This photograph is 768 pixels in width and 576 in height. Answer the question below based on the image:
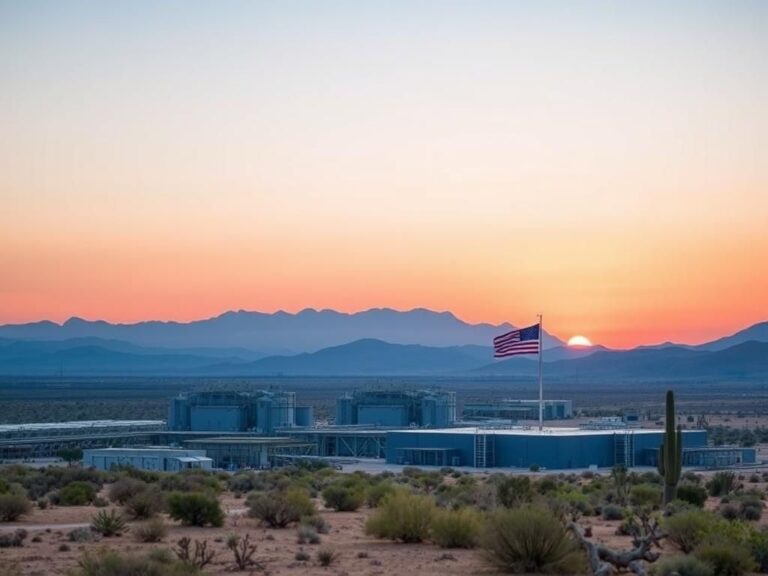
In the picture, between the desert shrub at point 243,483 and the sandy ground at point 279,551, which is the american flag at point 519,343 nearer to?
the desert shrub at point 243,483

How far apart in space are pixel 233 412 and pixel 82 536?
67.8 metres

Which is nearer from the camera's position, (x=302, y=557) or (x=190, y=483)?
(x=302, y=557)

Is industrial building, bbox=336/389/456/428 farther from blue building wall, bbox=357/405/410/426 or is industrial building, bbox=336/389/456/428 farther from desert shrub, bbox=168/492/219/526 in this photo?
desert shrub, bbox=168/492/219/526

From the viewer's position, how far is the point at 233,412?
104 m

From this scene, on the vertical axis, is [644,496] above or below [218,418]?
below

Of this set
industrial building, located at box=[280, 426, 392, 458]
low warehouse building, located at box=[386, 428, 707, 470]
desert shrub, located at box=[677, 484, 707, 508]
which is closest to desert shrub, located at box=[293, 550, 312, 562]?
desert shrub, located at box=[677, 484, 707, 508]

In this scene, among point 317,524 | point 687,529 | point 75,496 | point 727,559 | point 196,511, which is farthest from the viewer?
point 75,496

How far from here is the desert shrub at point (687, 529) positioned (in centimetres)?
3447

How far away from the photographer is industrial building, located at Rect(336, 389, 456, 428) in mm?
107250

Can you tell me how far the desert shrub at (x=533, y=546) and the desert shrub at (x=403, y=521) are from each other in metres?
5.90

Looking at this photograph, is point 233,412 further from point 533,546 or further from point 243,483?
point 533,546

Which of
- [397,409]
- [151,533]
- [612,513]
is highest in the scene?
[397,409]

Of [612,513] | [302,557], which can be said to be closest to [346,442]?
[612,513]

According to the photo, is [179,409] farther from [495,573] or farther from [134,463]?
[495,573]
